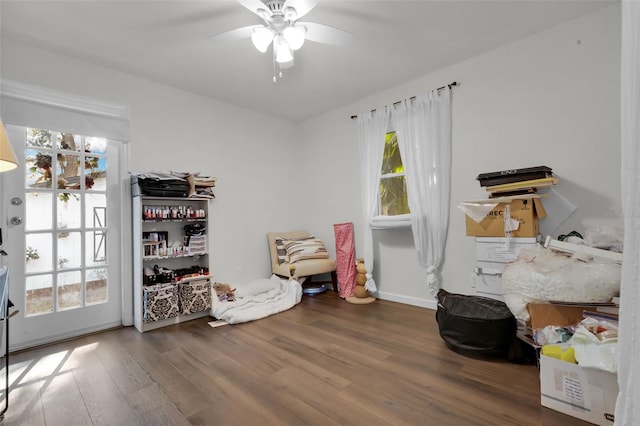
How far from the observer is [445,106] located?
3.02m

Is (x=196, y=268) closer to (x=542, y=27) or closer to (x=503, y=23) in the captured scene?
(x=503, y=23)

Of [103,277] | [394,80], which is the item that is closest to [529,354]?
[394,80]

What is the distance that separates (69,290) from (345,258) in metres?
2.76

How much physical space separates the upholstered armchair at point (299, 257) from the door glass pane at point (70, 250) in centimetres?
203

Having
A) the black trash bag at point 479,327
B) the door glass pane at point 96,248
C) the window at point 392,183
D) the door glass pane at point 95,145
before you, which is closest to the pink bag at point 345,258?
the window at point 392,183

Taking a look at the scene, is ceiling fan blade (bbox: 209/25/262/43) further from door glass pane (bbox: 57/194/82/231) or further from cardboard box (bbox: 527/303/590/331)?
cardboard box (bbox: 527/303/590/331)

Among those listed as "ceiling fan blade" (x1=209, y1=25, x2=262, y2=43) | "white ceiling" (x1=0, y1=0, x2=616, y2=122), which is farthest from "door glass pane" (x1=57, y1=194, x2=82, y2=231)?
"ceiling fan blade" (x1=209, y1=25, x2=262, y2=43)

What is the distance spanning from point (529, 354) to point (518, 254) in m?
0.67

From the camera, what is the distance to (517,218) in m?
2.29

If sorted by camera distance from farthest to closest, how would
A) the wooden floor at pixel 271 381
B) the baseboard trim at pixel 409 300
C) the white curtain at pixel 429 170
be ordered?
1. the baseboard trim at pixel 409 300
2. the white curtain at pixel 429 170
3. the wooden floor at pixel 271 381

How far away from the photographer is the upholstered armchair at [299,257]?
12.0ft

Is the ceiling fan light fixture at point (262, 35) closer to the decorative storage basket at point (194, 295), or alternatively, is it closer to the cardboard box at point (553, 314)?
the decorative storage basket at point (194, 295)

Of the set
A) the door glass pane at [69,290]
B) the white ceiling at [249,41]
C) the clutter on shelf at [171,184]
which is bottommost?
the door glass pane at [69,290]

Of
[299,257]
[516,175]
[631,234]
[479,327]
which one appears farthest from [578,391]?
[299,257]
